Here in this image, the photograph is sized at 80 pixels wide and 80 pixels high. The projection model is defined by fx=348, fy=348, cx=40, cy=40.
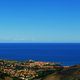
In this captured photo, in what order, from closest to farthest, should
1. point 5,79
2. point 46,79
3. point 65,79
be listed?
point 65,79 < point 46,79 < point 5,79

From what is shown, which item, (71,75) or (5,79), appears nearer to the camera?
(71,75)

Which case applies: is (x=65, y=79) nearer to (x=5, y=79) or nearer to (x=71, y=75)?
(x=71, y=75)

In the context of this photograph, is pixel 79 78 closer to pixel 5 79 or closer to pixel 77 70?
pixel 77 70

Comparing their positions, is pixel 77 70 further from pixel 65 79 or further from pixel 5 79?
pixel 5 79

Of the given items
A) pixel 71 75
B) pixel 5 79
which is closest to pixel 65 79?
pixel 71 75

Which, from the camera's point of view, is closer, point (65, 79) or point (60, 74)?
point (65, 79)

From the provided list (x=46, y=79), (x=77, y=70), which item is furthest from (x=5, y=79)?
(x=77, y=70)

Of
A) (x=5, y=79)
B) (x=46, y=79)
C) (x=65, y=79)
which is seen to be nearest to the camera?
(x=65, y=79)
